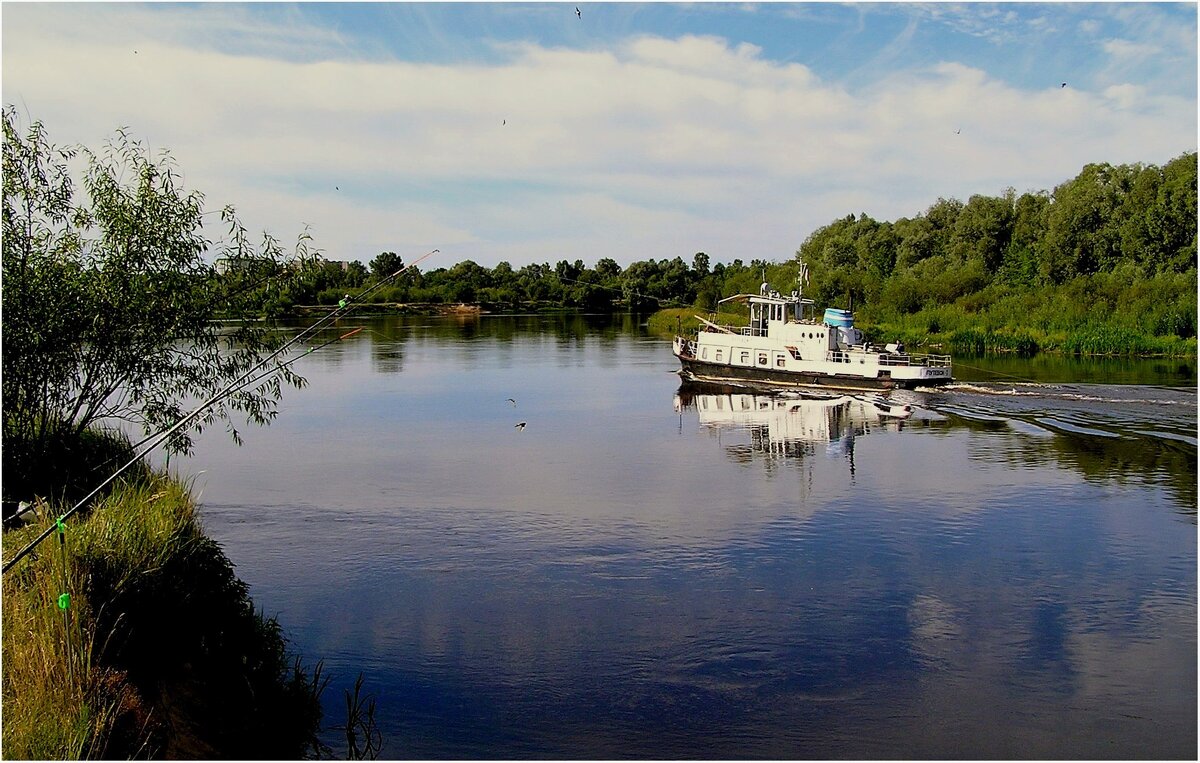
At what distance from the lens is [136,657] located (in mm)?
10898

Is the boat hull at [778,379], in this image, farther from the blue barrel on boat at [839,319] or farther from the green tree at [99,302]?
the green tree at [99,302]

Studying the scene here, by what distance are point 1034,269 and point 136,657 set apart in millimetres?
71982

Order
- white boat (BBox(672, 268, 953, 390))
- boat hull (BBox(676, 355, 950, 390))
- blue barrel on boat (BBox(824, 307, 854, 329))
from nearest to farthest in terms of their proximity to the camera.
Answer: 1. boat hull (BBox(676, 355, 950, 390))
2. white boat (BBox(672, 268, 953, 390))
3. blue barrel on boat (BBox(824, 307, 854, 329))

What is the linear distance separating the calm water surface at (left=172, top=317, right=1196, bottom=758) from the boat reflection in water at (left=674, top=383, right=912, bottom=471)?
0.27 m

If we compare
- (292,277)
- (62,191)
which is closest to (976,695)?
(292,277)

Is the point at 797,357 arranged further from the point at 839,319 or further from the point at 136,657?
the point at 136,657

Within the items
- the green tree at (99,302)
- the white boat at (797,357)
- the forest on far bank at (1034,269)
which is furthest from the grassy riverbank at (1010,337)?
the green tree at (99,302)

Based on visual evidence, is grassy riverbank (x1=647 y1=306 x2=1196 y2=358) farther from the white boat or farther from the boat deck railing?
the boat deck railing

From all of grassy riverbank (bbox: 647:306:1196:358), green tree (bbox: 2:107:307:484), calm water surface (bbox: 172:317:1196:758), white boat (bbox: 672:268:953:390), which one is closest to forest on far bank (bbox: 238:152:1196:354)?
grassy riverbank (bbox: 647:306:1196:358)

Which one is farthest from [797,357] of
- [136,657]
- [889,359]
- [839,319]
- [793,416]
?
[136,657]

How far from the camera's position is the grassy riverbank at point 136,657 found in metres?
8.84

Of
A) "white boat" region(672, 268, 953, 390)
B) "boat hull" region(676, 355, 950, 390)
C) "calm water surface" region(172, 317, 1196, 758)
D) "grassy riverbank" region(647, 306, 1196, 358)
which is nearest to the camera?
"calm water surface" region(172, 317, 1196, 758)

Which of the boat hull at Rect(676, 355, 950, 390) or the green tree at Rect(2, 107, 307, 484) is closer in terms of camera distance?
the green tree at Rect(2, 107, 307, 484)

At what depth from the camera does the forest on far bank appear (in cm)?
5762
